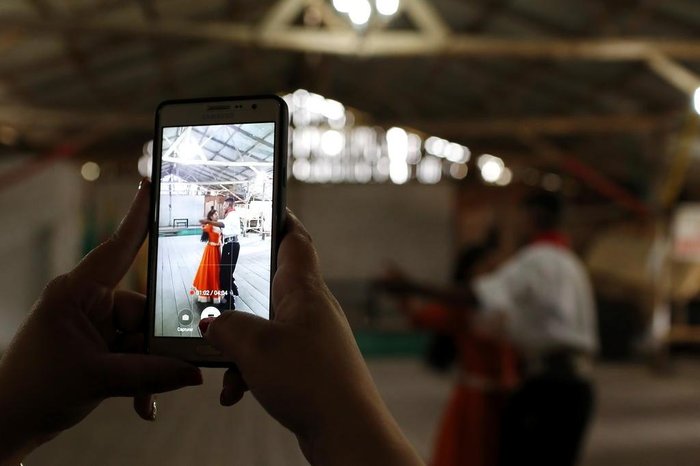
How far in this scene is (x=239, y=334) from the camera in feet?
1.72

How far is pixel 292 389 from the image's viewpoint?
0.49 metres

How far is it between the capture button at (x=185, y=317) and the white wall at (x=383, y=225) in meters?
7.31

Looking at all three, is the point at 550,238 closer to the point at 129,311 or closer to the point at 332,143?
the point at 129,311

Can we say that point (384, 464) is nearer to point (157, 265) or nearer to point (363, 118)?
point (157, 265)

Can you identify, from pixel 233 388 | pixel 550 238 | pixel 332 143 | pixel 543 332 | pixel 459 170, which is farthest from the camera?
pixel 459 170

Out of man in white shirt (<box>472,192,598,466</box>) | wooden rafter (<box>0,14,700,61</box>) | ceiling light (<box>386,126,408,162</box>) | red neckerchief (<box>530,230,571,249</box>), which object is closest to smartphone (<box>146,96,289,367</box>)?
man in white shirt (<box>472,192,598,466</box>)

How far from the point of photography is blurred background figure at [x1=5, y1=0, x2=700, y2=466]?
16.7 ft

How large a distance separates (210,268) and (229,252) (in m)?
0.02

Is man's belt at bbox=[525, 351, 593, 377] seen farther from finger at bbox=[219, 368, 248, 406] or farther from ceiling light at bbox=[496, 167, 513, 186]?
ceiling light at bbox=[496, 167, 513, 186]

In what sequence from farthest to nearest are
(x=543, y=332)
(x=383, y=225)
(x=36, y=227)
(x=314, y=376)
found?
(x=383, y=225)
(x=36, y=227)
(x=543, y=332)
(x=314, y=376)

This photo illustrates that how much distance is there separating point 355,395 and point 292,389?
0.13 feet

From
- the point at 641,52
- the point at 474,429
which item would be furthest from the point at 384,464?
the point at 641,52

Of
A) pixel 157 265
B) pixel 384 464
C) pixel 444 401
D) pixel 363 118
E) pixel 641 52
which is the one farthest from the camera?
pixel 363 118

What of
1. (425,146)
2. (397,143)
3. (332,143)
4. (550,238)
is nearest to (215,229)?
(550,238)
